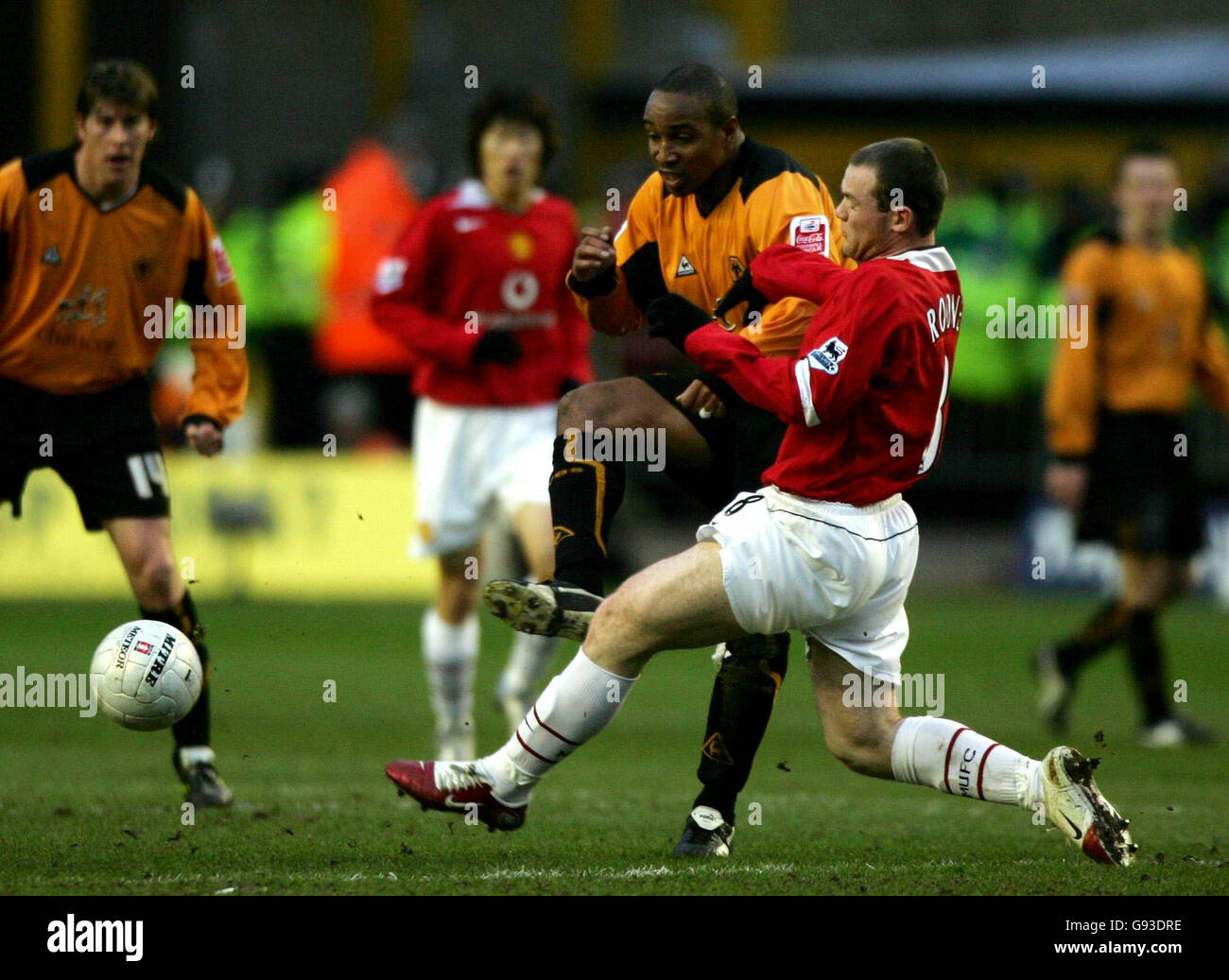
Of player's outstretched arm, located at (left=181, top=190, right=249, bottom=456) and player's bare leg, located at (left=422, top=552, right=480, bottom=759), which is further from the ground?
player's outstretched arm, located at (left=181, top=190, right=249, bottom=456)

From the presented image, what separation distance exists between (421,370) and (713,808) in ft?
11.7

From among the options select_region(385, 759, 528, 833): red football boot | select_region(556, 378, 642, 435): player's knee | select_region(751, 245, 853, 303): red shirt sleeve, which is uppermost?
select_region(751, 245, 853, 303): red shirt sleeve

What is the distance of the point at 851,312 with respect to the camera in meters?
5.32

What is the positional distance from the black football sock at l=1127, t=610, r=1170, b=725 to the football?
16.9 ft

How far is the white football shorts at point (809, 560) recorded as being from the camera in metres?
5.42

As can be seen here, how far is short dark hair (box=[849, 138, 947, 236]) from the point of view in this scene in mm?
5523

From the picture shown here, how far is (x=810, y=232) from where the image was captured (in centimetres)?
592

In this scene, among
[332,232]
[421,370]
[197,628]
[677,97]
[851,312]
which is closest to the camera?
[851,312]

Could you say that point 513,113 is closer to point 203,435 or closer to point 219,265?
point 219,265

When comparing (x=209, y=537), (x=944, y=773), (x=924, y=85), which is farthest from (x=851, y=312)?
(x=924, y=85)

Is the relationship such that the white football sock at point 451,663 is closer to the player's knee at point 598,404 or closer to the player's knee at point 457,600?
the player's knee at point 457,600

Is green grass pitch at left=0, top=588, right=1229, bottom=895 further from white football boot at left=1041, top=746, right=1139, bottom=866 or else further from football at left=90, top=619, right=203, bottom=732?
football at left=90, top=619, right=203, bottom=732

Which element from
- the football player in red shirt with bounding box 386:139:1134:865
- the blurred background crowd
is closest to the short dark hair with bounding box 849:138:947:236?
the football player in red shirt with bounding box 386:139:1134:865

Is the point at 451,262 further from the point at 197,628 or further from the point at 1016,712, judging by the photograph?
the point at 1016,712
